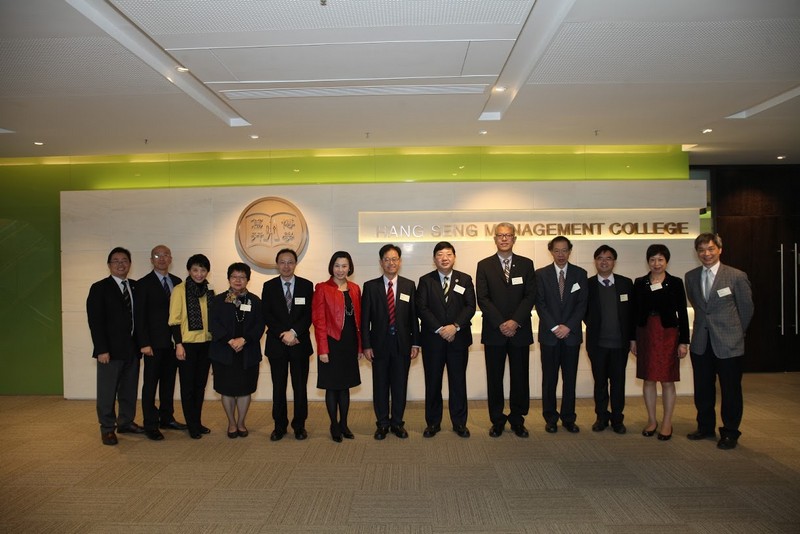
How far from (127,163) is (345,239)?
312 centimetres

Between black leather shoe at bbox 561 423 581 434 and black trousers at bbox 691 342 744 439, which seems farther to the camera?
black leather shoe at bbox 561 423 581 434

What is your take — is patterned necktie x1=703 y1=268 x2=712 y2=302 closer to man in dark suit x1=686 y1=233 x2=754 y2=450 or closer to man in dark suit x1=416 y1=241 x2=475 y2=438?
man in dark suit x1=686 y1=233 x2=754 y2=450

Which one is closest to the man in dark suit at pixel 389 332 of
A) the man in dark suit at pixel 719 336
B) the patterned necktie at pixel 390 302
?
the patterned necktie at pixel 390 302

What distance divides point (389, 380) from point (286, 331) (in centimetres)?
105

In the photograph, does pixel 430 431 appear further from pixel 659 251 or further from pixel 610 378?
pixel 659 251

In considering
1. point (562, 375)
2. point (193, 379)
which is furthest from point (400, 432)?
point (193, 379)

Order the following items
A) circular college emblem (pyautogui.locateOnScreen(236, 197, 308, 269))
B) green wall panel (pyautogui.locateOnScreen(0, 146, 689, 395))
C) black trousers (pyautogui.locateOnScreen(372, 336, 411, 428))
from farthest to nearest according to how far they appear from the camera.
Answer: green wall panel (pyautogui.locateOnScreen(0, 146, 689, 395))
circular college emblem (pyautogui.locateOnScreen(236, 197, 308, 269))
black trousers (pyautogui.locateOnScreen(372, 336, 411, 428))

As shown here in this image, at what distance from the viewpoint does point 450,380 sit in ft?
16.4

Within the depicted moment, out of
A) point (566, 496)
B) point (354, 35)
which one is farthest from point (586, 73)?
point (566, 496)

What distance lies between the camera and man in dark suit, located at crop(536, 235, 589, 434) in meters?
4.95

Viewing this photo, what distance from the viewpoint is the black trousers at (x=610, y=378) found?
497 centimetres

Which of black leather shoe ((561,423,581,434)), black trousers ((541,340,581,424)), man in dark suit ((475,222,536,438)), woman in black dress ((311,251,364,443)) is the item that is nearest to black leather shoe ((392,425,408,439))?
woman in black dress ((311,251,364,443))

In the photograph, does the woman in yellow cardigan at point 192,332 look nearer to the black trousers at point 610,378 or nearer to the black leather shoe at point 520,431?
the black leather shoe at point 520,431

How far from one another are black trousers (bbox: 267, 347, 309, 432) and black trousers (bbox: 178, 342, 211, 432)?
687 millimetres
